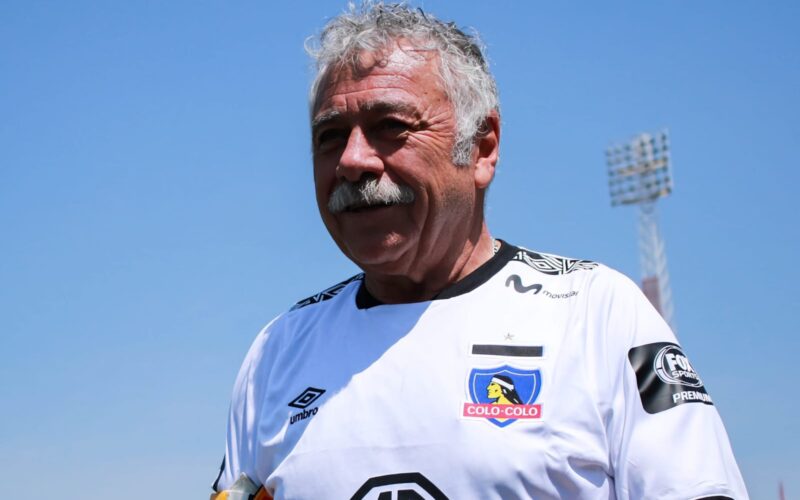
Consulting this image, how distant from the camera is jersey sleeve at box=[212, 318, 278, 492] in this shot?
147 inches

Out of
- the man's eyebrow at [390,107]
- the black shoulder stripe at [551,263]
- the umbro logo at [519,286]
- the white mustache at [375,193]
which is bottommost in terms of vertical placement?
the umbro logo at [519,286]

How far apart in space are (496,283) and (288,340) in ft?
2.87

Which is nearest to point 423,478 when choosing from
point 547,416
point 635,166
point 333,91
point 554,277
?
point 547,416

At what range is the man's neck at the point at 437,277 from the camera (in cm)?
369

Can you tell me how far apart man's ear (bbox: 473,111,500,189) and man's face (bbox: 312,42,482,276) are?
0.09 m

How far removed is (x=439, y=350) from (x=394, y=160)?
26.3 inches

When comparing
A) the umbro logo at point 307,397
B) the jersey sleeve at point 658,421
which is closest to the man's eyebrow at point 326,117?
the umbro logo at point 307,397

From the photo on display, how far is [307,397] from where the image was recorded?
360 cm

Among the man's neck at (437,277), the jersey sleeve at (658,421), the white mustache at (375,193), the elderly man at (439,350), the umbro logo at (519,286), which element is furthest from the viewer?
the man's neck at (437,277)

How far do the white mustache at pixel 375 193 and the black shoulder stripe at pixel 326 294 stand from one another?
0.64 meters

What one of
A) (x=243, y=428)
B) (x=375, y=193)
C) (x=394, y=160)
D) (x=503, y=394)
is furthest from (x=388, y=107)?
(x=243, y=428)

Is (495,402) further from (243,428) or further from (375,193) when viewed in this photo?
(243,428)

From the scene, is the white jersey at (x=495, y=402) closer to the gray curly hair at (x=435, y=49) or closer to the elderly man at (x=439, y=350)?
the elderly man at (x=439, y=350)

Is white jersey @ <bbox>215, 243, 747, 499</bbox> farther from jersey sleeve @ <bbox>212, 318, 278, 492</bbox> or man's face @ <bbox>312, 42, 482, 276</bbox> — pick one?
man's face @ <bbox>312, 42, 482, 276</bbox>
